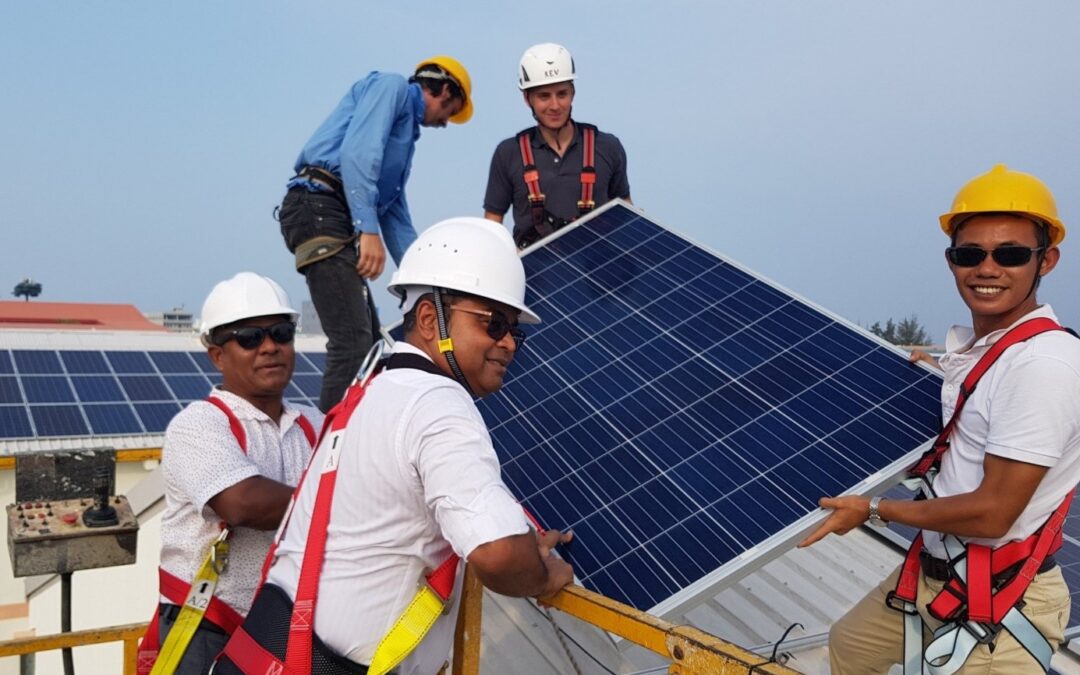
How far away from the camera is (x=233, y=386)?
189 inches

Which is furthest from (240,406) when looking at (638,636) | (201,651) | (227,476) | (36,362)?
(36,362)

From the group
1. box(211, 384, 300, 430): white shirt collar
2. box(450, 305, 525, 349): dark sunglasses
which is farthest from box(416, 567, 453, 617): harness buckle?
box(211, 384, 300, 430): white shirt collar

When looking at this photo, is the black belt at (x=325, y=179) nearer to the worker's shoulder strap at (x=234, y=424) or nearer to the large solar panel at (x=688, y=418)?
the large solar panel at (x=688, y=418)

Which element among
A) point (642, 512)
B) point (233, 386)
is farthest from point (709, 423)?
point (233, 386)

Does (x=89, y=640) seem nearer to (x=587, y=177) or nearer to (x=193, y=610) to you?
(x=193, y=610)

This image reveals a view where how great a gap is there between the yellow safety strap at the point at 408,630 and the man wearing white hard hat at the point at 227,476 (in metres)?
1.16

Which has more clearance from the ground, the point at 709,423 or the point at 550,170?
the point at 550,170

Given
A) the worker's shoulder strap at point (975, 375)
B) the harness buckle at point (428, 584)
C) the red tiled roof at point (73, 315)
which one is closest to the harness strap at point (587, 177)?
the worker's shoulder strap at point (975, 375)

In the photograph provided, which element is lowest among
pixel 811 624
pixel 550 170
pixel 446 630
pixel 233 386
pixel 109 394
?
pixel 109 394

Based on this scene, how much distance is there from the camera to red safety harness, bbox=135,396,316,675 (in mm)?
4188

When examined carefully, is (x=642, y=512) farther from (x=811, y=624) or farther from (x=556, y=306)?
(x=811, y=624)

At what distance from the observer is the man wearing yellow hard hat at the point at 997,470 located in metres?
3.77

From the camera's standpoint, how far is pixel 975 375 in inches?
161

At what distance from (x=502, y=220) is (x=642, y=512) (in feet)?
Result: 14.4
